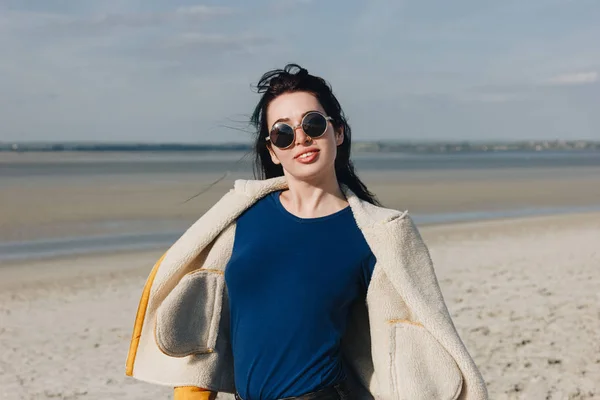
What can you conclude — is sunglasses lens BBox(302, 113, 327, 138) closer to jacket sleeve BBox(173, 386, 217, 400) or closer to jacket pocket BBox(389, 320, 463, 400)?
jacket pocket BBox(389, 320, 463, 400)

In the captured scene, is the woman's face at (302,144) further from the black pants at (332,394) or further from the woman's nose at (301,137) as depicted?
the black pants at (332,394)

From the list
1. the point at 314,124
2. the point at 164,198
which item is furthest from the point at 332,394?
the point at 164,198

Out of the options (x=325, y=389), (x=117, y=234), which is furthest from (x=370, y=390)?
(x=117, y=234)

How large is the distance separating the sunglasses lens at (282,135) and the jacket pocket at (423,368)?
0.68 meters

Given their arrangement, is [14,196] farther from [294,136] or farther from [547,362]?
[294,136]

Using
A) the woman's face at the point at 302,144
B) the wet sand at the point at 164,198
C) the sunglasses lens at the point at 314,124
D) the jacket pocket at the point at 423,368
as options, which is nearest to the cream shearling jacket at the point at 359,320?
the jacket pocket at the point at 423,368

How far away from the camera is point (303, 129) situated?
8.16 feet

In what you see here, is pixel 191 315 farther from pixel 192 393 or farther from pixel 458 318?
pixel 458 318

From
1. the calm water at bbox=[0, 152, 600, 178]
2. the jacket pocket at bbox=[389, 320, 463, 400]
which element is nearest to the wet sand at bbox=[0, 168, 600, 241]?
the calm water at bbox=[0, 152, 600, 178]

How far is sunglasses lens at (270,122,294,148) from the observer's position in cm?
251

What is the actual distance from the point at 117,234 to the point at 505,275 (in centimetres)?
766

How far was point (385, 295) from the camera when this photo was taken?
244cm

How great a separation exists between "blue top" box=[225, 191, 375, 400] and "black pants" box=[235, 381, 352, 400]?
2cm

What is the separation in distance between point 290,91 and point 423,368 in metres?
0.97
